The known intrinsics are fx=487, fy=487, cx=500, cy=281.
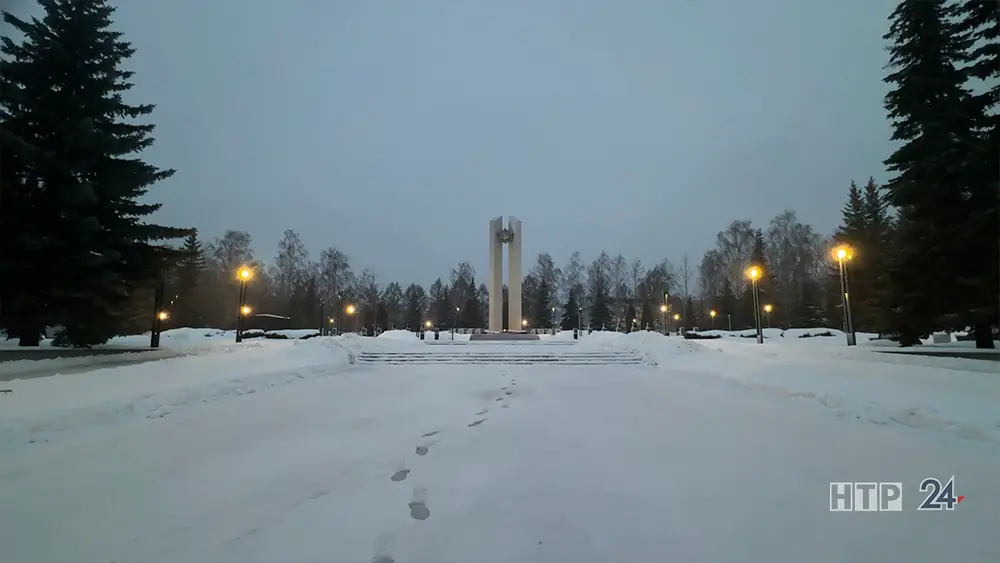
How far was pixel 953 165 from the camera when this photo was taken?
1296cm

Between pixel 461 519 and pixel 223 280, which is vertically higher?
pixel 223 280

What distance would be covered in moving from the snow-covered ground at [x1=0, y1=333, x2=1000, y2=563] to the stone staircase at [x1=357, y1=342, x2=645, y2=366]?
787 cm

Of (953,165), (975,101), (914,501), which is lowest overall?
(914,501)

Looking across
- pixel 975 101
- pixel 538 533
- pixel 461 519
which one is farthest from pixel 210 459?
pixel 975 101

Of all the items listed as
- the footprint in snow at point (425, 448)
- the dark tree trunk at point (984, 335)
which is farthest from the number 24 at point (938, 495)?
the dark tree trunk at point (984, 335)

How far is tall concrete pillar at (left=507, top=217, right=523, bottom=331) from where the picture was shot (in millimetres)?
34094

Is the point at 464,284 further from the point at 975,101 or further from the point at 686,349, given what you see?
the point at 975,101

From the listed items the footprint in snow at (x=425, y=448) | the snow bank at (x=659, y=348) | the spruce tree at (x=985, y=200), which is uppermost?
the spruce tree at (x=985, y=200)

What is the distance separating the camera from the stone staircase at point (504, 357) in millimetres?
17125

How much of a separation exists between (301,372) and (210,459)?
7.75 metres

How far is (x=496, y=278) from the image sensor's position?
3422cm

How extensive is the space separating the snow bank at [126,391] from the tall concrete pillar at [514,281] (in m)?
21.6
